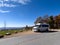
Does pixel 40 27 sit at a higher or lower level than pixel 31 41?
higher

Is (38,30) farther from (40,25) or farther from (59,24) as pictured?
(59,24)

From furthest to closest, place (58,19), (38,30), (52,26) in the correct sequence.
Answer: (58,19), (52,26), (38,30)

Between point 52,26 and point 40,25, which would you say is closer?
point 40,25

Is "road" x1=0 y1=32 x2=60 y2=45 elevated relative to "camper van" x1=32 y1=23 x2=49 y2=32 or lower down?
lower down

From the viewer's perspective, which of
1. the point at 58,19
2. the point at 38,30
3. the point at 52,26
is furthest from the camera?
the point at 58,19

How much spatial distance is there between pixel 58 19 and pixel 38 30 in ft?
92.5

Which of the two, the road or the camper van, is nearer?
the road

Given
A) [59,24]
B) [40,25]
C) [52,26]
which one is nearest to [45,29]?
[40,25]

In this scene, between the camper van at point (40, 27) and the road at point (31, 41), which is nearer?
the road at point (31, 41)

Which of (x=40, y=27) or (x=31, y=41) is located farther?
(x=40, y=27)

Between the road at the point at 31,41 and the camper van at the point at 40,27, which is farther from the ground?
the camper van at the point at 40,27

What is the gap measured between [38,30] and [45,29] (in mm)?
2004

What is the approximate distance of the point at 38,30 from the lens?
39438mm

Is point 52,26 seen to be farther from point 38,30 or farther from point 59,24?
point 38,30
